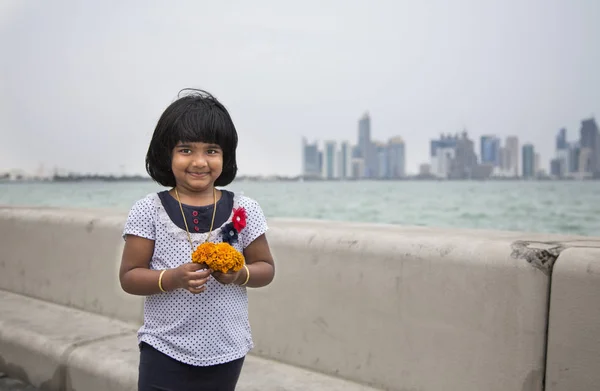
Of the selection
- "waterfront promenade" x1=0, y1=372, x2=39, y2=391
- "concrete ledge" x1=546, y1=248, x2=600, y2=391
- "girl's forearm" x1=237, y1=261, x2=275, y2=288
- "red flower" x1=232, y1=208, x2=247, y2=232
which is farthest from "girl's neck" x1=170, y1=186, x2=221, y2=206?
"waterfront promenade" x1=0, y1=372, x2=39, y2=391

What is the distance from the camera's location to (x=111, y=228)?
14.5ft

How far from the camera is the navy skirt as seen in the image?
209 cm

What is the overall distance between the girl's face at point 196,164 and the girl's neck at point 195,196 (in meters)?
0.04

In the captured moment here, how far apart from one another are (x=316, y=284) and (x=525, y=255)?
1083mm

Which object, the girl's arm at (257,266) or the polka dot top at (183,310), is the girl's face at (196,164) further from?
the girl's arm at (257,266)

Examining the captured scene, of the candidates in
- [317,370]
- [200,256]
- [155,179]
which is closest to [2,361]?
[317,370]

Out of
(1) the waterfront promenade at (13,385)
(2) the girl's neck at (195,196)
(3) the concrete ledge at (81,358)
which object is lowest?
(1) the waterfront promenade at (13,385)

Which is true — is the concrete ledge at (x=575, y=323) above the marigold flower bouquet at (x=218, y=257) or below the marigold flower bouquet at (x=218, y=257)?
below

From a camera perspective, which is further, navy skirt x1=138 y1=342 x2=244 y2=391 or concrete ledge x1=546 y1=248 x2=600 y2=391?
concrete ledge x1=546 y1=248 x2=600 y2=391

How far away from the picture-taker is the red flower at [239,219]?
2.15 m

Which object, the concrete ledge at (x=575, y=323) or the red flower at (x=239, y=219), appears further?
the concrete ledge at (x=575, y=323)

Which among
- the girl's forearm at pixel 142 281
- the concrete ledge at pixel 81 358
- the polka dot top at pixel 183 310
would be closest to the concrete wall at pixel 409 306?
the concrete ledge at pixel 81 358

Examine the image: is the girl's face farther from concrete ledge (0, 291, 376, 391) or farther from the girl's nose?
concrete ledge (0, 291, 376, 391)

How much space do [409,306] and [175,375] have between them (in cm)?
123
